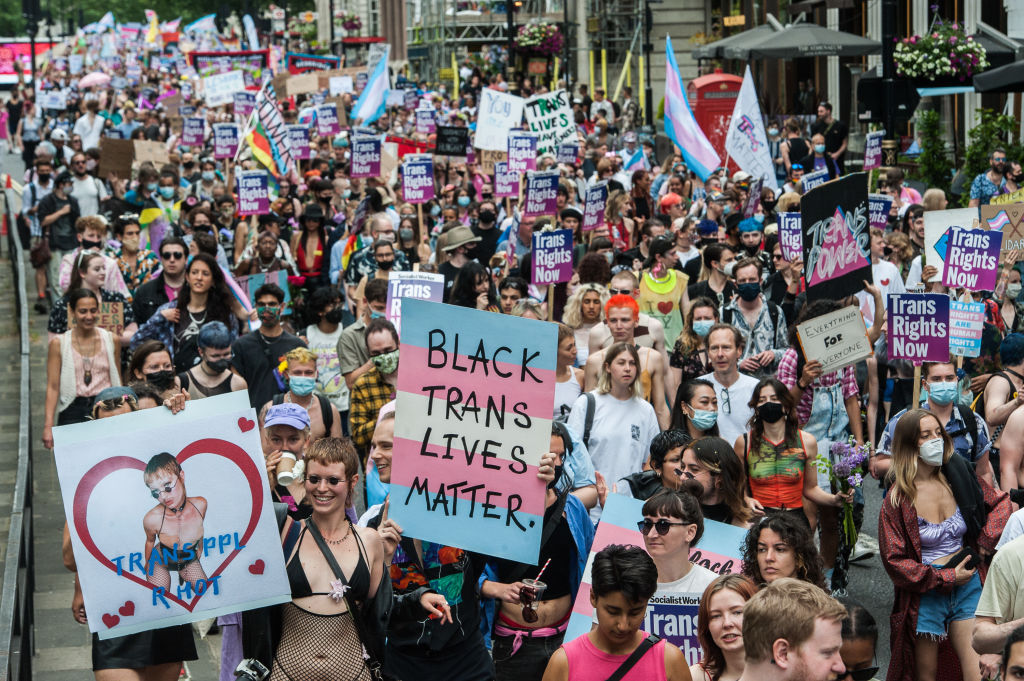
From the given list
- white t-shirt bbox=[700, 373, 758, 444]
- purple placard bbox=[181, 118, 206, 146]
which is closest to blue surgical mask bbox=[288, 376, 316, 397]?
white t-shirt bbox=[700, 373, 758, 444]

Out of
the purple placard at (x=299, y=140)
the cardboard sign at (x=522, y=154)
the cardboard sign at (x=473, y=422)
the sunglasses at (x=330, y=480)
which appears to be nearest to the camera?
the sunglasses at (x=330, y=480)

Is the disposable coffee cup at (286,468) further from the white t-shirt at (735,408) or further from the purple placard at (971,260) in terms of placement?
the purple placard at (971,260)

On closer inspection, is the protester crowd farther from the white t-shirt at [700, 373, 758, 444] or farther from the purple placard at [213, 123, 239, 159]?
the purple placard at [213, 123, 239, 159]

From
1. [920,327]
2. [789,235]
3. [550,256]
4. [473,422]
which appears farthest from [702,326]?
[473,422]

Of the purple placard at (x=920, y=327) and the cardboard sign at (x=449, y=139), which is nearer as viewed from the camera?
the purple placard at (x=920, y=327)

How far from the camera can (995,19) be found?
25297 mm

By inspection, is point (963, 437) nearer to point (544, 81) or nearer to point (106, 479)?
point (106, 479)

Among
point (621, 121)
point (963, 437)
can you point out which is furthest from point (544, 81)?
point (963, 437)

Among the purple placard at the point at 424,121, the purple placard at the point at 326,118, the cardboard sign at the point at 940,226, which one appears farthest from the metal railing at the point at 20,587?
the purple placard at the point at 326,118

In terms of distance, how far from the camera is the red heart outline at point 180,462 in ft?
18.4

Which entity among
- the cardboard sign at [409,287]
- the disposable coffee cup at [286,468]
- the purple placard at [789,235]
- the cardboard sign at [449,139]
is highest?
the cardboard sign at [449,139]

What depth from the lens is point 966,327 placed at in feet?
33.2

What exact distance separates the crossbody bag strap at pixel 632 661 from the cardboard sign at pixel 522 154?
1378 centimetres

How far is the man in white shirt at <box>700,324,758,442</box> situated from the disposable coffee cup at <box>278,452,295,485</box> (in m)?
2.70
